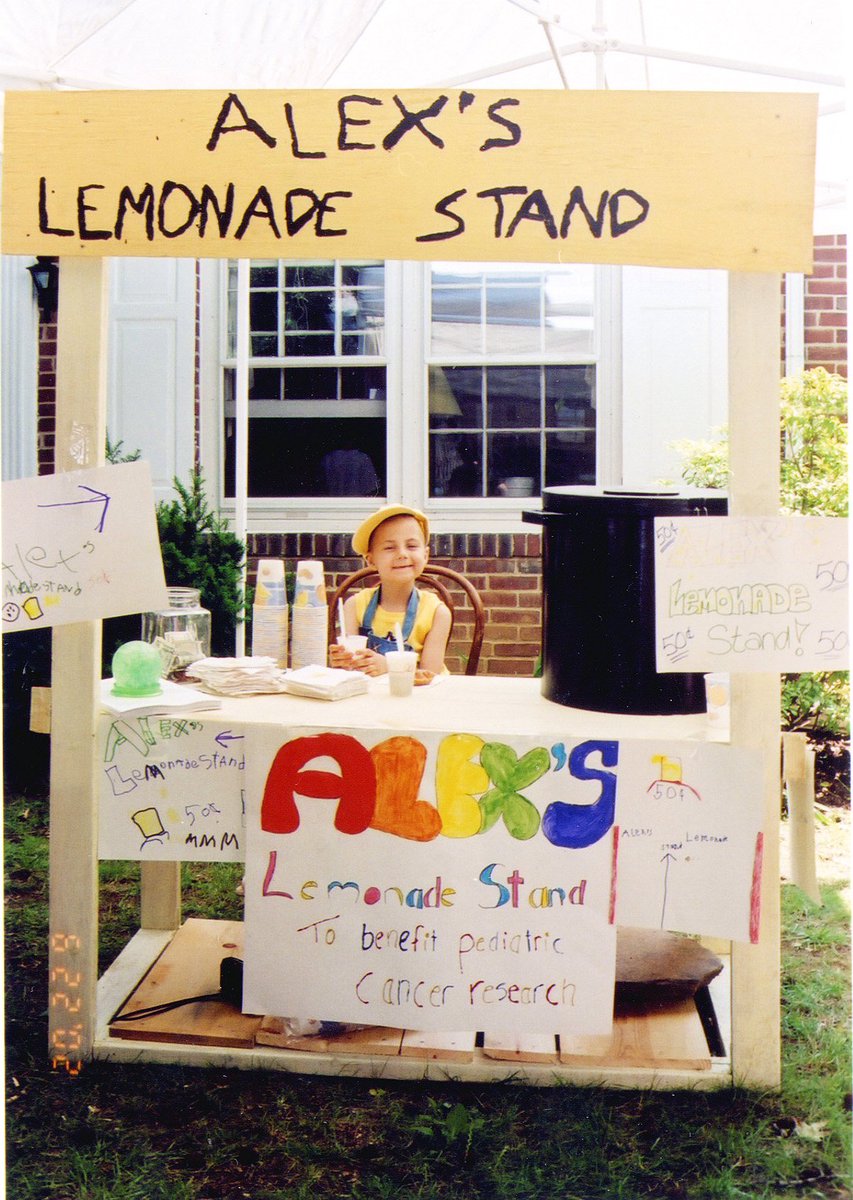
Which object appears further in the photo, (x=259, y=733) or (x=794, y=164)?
(x=259, y=733)

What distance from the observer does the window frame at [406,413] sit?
625 cm

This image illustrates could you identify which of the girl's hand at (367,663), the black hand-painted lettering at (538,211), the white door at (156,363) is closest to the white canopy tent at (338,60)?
the girl's hand at (367,663)

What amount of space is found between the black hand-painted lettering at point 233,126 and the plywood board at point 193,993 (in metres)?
1.91

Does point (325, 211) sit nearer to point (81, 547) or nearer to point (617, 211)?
point (617, 211)

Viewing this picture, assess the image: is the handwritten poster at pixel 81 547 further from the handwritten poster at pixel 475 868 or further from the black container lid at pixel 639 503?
the black container lid at pixel 639 503

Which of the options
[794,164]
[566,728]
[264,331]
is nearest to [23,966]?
[566,728]

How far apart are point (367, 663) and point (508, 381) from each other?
3.53 meters

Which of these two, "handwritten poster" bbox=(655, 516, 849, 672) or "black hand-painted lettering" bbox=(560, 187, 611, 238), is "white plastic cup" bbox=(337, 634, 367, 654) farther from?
"black hand-painted lettering" bbox=(560, 187, 611, 238)

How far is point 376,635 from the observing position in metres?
3.87

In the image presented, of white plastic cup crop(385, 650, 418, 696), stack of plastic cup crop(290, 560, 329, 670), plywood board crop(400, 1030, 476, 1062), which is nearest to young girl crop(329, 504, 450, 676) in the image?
stack of plastic cup crop(290, 560, 329, 670)

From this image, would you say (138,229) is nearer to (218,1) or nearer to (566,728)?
(566,728)

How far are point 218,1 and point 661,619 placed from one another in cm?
304

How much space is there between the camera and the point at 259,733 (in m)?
2.41

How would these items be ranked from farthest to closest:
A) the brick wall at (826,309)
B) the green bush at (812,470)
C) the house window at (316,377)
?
the house window at (316,377), the brick wall at (826,309), the green bush at (812,470)
